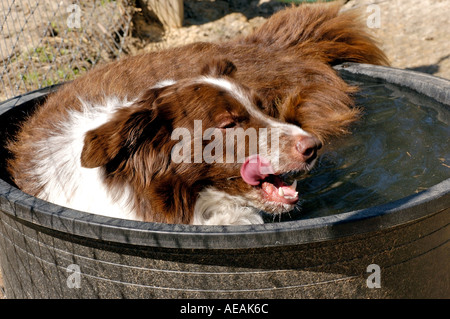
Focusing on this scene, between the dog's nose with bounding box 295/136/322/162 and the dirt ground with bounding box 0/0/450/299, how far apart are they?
13.6ft

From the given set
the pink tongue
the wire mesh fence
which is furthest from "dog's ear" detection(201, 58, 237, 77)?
the wire mesh fence

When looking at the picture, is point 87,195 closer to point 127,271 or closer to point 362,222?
point 127,271

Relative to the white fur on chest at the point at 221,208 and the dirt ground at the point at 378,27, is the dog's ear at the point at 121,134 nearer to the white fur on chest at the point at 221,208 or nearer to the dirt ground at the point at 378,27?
the white fur on chest at the point at 221,208

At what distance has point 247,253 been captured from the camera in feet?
7.38

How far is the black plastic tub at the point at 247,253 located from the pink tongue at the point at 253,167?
606mm

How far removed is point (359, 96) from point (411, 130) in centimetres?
68

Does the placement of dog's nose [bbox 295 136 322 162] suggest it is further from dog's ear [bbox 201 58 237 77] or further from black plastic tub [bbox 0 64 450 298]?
dog's ear [bbox 201 58 237 77]

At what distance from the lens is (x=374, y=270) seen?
2406 millimetres

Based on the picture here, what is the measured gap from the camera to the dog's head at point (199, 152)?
2887mm

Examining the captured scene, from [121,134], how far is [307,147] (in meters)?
0.98
